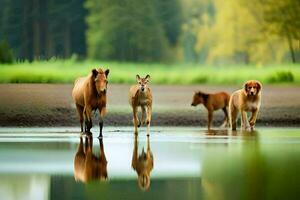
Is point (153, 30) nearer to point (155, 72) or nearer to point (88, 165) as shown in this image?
point (155, 72)

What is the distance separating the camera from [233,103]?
2439 centimetres

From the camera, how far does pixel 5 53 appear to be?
31.6 metres

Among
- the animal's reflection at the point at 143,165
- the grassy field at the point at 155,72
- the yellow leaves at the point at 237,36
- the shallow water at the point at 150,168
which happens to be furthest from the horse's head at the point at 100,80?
the yellow leaves at the point at 237,36

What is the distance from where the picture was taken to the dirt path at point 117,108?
27.4 m

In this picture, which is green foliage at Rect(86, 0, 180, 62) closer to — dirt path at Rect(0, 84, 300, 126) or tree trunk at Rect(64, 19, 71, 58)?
tree trunk at Rect(64, 19, 71, 58)

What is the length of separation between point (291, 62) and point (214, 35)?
2262mm

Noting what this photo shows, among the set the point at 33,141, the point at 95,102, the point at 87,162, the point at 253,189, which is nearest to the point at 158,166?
the point at 87,162

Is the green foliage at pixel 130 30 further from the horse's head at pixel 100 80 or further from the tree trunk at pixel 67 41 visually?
the horse's head at pixel 100 80

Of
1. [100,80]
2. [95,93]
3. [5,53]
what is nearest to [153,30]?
[5,53]

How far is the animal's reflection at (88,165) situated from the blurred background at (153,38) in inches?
593

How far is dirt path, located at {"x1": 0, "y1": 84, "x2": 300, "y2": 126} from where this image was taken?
90.0 feet

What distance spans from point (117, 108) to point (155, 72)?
10.5 ft

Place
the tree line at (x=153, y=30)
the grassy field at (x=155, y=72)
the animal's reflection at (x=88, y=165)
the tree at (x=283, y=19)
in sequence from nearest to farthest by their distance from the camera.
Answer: the animal's reflection at (x=88, y=165), the grassy field at (x=155, y=72), the tree line at (x=153, y=30), the tree at (x=283, y=19)

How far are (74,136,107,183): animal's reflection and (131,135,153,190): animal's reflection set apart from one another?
1.12 ft
